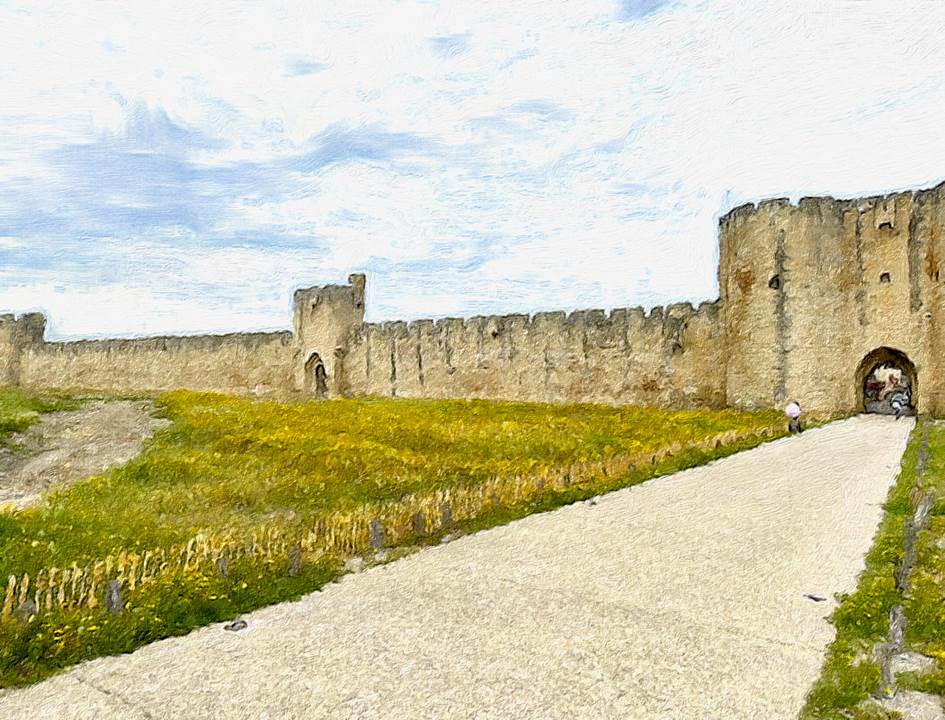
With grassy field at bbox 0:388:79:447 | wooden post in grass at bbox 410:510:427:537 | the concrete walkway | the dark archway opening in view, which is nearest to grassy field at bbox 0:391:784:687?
wooden post in grass at bbox 410:510:427:537

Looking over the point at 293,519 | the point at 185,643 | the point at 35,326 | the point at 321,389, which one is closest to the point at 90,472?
the point at 293,519

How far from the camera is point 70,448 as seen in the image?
1873 centimetres

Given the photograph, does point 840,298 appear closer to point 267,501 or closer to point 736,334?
point 736,334

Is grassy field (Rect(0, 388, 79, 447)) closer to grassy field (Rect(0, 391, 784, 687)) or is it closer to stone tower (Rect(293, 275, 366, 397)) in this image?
grassy field (Rect(0, 391, 784, 687))

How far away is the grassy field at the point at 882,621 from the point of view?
18.1 ft

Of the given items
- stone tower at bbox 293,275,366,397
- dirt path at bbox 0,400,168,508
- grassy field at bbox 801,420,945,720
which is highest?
stone tower at bbox 293,275,366,397

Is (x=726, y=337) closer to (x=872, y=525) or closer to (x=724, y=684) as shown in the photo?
(x=872, y=525)

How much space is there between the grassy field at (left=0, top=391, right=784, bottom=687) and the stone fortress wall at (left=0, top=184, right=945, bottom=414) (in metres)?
4.67

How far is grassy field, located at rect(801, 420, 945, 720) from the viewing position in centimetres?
551

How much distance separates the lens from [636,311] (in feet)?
107

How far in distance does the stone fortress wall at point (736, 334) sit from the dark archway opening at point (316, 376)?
0.41 ft

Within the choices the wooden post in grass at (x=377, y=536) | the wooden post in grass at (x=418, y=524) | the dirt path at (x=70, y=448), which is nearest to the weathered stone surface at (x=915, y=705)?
the wooden post in grass at (x=377, y=536)

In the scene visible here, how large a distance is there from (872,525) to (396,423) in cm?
1462

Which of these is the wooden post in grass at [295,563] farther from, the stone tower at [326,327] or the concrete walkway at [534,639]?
the stone tower at [326,327]
